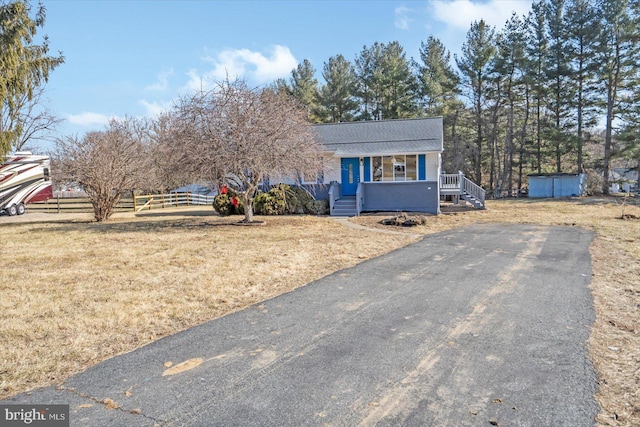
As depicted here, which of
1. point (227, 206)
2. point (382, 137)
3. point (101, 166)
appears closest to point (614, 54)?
point (382, 137)

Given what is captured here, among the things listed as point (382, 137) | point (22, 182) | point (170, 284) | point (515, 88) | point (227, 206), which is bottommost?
point (170, 284)

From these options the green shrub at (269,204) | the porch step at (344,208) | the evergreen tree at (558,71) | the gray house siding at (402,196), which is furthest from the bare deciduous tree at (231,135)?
the evergreen tree at (558,71)

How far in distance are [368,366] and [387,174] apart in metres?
16.6

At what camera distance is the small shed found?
27844mm

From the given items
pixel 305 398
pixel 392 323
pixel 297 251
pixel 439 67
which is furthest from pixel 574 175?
pixel 305 398

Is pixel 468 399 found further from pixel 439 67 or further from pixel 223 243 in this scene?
pixel 439 67

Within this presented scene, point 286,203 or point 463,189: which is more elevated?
point 463,189

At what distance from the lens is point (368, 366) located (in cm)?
344

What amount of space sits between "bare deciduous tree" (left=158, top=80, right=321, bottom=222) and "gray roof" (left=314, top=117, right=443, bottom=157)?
6.54 meters

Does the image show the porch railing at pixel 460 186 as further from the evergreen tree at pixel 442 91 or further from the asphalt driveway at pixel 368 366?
the asphalt driveway at pixel 368 366

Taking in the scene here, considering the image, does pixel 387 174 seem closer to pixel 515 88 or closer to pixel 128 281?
pixel 128 281

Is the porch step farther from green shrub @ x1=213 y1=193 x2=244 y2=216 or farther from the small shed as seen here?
the small shed

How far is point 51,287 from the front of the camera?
6223mm
